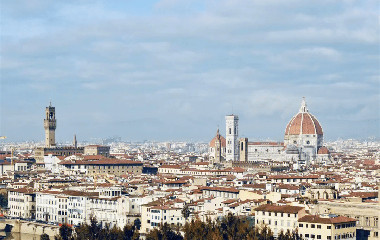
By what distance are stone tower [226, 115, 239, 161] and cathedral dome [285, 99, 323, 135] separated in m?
10.5

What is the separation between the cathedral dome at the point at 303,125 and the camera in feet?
546

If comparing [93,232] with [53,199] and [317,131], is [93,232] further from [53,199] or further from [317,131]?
[317,131]

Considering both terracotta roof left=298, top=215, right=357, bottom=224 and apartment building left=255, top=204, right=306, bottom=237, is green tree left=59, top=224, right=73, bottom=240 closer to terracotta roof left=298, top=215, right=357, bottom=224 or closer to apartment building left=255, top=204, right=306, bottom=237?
A: apartment building left=255, top=204, right=306, bottom=237

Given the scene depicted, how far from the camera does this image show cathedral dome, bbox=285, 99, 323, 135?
6555 inches

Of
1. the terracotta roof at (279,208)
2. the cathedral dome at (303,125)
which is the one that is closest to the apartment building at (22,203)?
the terracotta roof at (279,208)

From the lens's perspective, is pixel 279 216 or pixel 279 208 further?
pixel 279 208

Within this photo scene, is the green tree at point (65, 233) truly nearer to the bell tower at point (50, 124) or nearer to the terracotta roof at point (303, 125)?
the bell tower at point (50, 124)

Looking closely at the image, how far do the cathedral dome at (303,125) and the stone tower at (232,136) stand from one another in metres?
10.5

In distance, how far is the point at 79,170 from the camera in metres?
114

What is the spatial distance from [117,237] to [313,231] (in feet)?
38.1

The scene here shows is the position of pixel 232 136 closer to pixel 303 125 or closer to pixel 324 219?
pixel 303 125

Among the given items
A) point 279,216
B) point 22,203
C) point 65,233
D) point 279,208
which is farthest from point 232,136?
point 279,216

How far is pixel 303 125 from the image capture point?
167125 mm

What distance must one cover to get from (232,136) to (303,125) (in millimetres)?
13319
